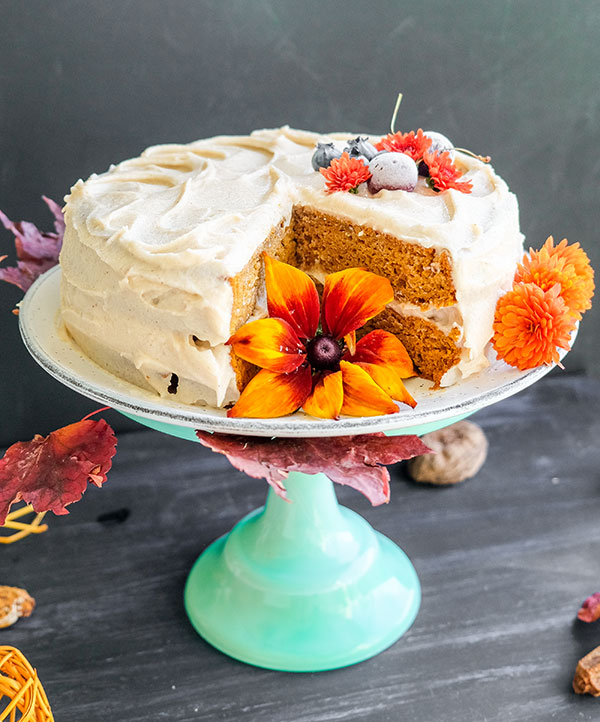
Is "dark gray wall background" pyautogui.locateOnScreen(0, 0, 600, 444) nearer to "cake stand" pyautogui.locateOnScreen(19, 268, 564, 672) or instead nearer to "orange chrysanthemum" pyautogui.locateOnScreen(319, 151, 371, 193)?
"cake stand" pyautogui.locateOnScreen(19, 268, 564, 672)

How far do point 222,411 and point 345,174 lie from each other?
54cm

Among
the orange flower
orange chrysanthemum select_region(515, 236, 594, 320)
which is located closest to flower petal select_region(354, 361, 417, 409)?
the orange flower

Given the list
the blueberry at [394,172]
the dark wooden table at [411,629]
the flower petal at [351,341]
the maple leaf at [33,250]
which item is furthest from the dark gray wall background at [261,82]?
the flower petal at [351,341]

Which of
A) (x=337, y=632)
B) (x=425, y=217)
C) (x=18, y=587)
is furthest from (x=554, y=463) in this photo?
Result: (x=18, y=587)

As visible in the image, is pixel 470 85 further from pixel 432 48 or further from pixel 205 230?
pixel 205 230

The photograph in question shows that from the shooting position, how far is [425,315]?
1638mm

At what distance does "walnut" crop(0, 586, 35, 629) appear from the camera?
6.02 ft

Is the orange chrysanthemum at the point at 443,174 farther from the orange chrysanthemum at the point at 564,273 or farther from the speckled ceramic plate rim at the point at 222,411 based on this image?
the speckled ceramic plate rim at the point at 222,411

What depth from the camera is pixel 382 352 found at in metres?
1.56

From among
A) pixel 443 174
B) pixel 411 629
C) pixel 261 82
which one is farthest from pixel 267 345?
pixel 261 82

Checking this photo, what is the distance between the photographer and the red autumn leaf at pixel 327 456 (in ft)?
4.48

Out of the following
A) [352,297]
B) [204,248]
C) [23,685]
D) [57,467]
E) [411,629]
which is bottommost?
[411,629]

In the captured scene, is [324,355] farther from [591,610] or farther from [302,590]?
[591,610]

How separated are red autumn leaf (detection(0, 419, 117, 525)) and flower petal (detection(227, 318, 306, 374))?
303 mm
